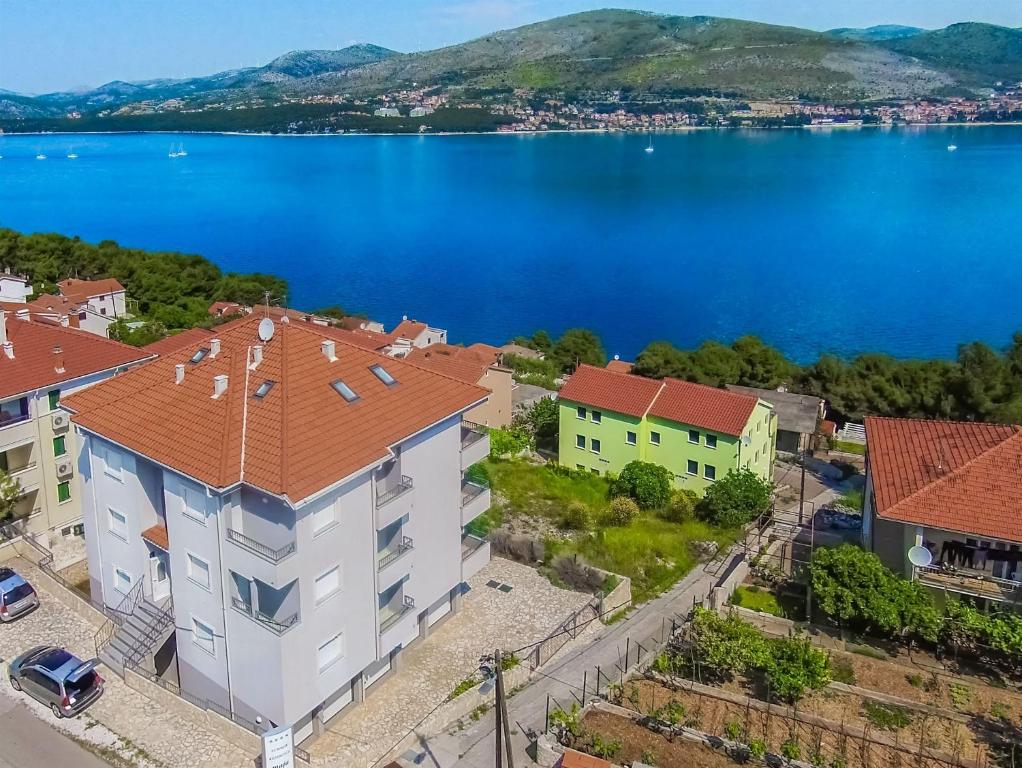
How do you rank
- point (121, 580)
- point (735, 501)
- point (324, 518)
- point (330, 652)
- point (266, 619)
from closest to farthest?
point (266, 619), point (324, 518), point (330, 652), point (121, 580), point (735, 501)

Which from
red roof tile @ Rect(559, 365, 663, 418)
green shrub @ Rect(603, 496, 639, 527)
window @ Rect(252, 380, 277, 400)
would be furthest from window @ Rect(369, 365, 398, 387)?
red roof tile @ Rect(559, 365, 663, 418)

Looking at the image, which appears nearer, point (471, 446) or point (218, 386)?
point (218, 386)

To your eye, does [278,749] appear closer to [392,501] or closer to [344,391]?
[392,501]

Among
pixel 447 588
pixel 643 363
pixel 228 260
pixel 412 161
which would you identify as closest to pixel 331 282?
pixel 228 260

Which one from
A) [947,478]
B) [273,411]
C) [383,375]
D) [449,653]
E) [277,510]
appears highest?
[383,375]

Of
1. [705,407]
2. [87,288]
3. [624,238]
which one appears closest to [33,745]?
[705,407]

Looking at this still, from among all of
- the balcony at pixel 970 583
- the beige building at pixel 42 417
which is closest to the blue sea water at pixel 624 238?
the beige building at pixel 42 417

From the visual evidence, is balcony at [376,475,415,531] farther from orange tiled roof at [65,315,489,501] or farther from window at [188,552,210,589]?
window at [188,552,210,589]

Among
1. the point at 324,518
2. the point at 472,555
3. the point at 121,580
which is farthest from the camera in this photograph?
the point at 472,555
